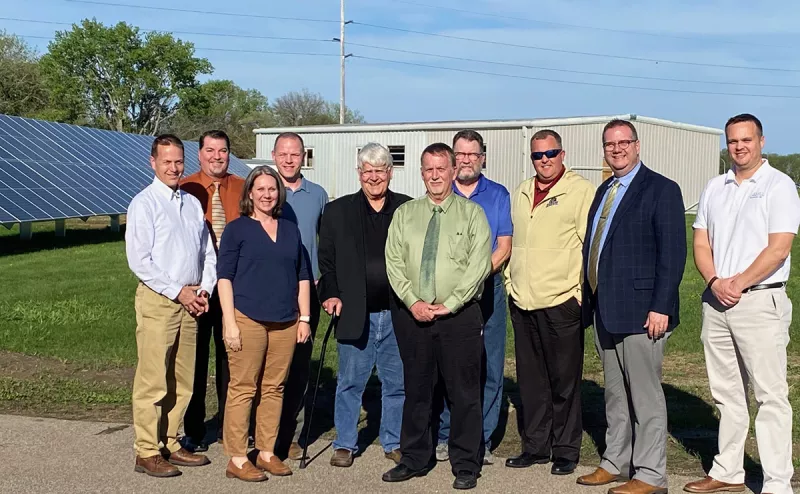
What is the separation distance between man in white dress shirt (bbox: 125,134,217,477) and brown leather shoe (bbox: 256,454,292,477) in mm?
397

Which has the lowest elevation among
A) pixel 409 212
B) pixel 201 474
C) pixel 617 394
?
pixel 201 474

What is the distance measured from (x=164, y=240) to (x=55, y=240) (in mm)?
17241

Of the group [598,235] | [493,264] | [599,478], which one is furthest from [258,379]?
[598,235]

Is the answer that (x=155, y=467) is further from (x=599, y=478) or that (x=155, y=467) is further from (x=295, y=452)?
(x=599, y=478)

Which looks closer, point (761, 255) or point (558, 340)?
point (761, 255)

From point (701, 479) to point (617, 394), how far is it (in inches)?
26.5

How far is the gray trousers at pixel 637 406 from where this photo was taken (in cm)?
534

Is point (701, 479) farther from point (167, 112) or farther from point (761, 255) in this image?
point (167, 112)

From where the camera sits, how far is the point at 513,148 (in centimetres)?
3334

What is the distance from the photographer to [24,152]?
2253 centimetres

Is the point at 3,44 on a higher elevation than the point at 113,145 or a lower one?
higher

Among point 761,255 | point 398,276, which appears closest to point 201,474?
A: point 398,276

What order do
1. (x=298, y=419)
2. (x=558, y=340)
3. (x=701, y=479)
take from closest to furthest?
(x=701, y=479), (x=558, y=340), (x=298, y=419)

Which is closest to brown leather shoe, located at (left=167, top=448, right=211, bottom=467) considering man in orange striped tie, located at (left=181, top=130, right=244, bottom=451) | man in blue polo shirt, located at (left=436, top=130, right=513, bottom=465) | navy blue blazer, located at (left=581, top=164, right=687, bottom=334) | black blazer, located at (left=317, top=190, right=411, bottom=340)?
man in orange striped tie, located at (left=181, top=130, right=244, bottom=451)
